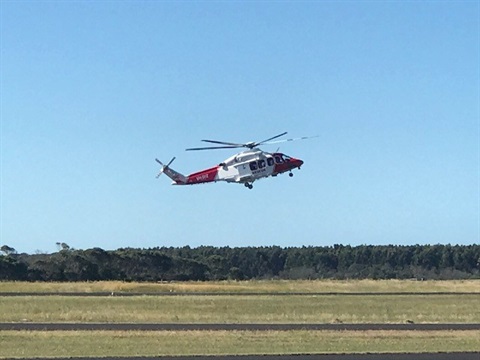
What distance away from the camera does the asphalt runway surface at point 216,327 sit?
4503 centimetres

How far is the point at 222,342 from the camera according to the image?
124 ft

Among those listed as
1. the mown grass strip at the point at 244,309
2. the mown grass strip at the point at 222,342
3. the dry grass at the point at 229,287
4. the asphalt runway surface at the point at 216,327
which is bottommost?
the mown grass strip at the point at 222,342

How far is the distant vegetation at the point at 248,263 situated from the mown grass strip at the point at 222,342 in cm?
7879

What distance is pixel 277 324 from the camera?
48688mm

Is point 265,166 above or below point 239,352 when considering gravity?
above

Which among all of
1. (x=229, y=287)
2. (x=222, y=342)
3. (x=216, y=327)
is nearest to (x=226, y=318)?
(x=216, y=327)

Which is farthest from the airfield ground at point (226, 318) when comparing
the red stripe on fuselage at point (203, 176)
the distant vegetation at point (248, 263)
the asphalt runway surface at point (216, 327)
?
the distant vegetation at point (248, 263)

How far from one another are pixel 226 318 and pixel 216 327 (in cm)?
845

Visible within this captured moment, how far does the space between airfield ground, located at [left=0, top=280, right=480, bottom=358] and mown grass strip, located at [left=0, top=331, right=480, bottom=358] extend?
38 millimetres

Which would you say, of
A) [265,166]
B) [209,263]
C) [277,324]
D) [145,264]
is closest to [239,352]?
[277,324]

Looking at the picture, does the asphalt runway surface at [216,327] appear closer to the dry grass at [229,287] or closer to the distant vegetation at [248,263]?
the dry grass at [229,287]

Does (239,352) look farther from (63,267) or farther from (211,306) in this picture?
(63,267)

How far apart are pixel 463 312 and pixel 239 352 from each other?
3046 centimetres

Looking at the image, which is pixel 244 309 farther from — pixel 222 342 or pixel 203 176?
pixel 222 342
